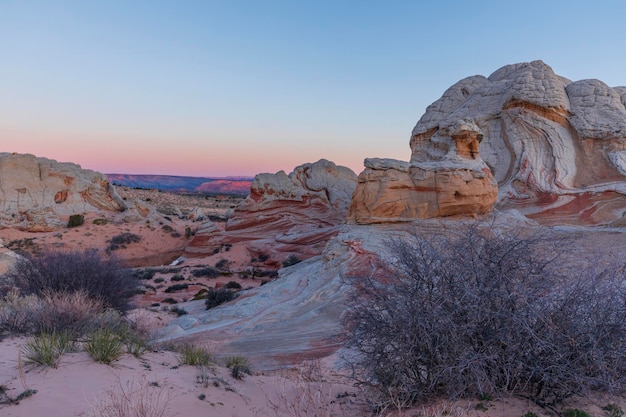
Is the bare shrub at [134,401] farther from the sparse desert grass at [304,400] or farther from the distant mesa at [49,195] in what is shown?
the distant mesa at [49,195]

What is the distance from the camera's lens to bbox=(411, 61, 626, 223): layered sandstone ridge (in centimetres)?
1861

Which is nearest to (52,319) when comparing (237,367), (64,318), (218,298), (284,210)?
(64,318)

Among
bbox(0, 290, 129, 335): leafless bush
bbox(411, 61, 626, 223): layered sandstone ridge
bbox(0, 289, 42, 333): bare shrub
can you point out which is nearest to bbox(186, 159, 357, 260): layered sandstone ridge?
bbox(411, 61, 626, 223): layered sandstone ridge

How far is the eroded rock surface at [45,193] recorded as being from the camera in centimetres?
2833

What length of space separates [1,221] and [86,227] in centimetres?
527

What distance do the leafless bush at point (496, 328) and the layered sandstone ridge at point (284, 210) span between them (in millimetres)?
18430

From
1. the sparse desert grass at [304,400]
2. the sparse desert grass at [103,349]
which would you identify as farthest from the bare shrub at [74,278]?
the sparse desert grass at [304,400]

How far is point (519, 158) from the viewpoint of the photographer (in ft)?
68.0

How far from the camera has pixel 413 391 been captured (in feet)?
14.1

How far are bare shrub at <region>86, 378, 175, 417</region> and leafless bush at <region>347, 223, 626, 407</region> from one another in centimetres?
233

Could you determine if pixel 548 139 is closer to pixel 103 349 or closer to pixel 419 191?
pixel 419 191

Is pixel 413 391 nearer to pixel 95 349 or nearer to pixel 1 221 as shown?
pixel 95 349

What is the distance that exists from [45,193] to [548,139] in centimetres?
3361

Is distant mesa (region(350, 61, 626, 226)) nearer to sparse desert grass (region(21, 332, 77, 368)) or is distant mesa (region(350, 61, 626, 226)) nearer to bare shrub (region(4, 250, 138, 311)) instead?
bare shrub (region(4, 250, 138, 311))
